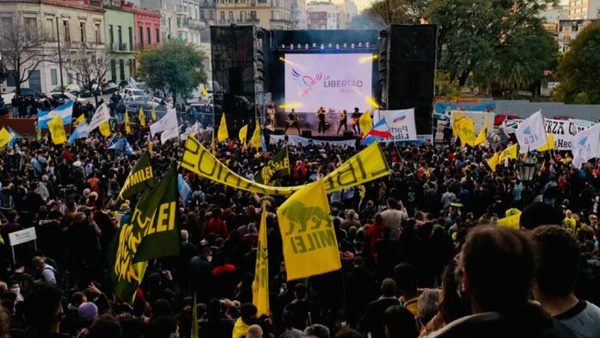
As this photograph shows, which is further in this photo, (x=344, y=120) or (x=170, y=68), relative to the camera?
(x=170, y=68)

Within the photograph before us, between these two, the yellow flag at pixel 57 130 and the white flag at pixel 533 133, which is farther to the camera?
the yellow flag at pixel 57 130

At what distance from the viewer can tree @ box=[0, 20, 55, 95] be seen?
42000 millimetres

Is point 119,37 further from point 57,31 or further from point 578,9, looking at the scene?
point 578,9

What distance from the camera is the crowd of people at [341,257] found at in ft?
8.28

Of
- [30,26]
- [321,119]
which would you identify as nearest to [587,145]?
[321,119]

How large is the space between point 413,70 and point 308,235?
21441mm

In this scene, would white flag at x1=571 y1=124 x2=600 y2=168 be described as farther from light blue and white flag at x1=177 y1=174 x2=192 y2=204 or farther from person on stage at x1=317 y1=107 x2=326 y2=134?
person on stage at x1=317 y1=107 x2=326 y2=134

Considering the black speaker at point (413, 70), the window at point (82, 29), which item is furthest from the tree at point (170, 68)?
the black speaker at point (413, 70)

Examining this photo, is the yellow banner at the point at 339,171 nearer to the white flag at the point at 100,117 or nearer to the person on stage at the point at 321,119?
the white flag at the point at 100,117

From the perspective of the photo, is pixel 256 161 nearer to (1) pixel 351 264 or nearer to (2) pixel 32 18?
(1) pixel 351 264

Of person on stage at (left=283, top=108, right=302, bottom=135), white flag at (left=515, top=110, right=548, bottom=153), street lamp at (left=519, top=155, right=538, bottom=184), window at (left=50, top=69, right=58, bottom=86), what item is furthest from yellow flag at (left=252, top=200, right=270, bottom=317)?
window at (left=50, top=69, right=58, bottom=86)

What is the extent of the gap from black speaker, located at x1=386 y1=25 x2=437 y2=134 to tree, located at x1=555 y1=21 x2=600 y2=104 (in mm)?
17805

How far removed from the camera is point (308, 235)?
6.44m

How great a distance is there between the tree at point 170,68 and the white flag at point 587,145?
123ft
